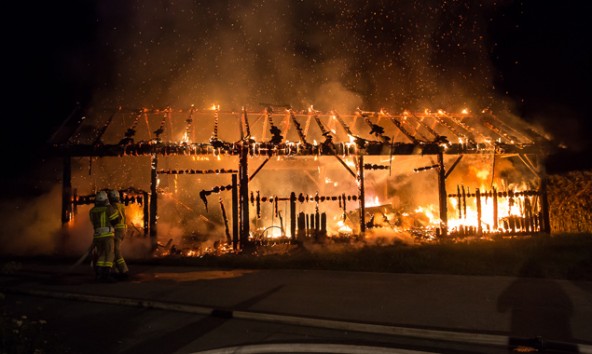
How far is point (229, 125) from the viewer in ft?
49.9

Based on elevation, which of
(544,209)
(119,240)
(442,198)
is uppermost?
(442,198)

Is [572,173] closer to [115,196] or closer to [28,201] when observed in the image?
[115,196]

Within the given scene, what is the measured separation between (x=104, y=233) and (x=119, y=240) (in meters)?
0.42

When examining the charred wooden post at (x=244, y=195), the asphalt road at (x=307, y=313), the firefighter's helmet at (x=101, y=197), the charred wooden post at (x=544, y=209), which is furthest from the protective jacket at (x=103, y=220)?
the charred wooden post at (x=544, y=209)

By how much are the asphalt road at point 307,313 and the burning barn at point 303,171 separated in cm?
396

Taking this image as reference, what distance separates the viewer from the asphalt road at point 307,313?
4004 millimetres

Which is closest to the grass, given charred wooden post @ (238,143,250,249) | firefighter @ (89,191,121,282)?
charred wooden post @ (238,143,250,249)

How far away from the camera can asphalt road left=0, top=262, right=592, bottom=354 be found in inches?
158

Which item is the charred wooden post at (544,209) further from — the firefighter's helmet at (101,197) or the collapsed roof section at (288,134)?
the firefighter's helmet at (101,197)

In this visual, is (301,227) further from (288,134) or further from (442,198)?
(288,134)

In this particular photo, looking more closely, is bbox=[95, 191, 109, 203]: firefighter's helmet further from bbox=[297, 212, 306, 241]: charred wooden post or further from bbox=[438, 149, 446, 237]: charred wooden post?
bbox=[438, 149, 446, 237]: charred wooden post

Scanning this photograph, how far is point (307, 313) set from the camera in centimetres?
491

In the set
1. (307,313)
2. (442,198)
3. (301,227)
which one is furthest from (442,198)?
(307,313)

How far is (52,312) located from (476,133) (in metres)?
12.6
